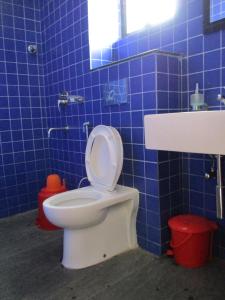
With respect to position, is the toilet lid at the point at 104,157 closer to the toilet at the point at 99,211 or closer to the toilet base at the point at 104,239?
the toilet at the point at 99,211

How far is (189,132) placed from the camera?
3.72 feet

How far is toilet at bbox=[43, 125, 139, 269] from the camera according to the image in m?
1.51

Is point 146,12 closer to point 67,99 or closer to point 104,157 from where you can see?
point 67,99

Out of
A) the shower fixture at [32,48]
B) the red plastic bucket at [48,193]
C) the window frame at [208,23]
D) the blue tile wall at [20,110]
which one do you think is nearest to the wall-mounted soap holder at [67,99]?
the blue tile wall at [20,110]

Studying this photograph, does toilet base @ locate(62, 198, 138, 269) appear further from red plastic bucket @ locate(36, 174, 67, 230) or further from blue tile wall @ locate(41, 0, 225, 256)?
red plastic bucket @ locate(36, 174, 67, 230)

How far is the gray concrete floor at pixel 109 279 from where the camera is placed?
1.33 meters

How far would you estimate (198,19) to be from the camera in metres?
1.52

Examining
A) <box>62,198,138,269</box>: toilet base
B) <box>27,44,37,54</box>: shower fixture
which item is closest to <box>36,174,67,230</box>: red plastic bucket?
<box>62,198,138,269</box>: toilet base

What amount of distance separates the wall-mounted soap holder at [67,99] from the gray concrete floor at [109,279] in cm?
112

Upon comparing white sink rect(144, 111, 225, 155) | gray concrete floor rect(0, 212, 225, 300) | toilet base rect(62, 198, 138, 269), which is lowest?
gray concrete floor rect(0, 212, 225, 300)

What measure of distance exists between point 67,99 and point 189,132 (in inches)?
54.0

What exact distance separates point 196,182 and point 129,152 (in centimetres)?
46

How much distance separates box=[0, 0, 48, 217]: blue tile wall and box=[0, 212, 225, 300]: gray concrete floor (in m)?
0.78

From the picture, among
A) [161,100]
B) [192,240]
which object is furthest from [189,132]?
[192,240]
